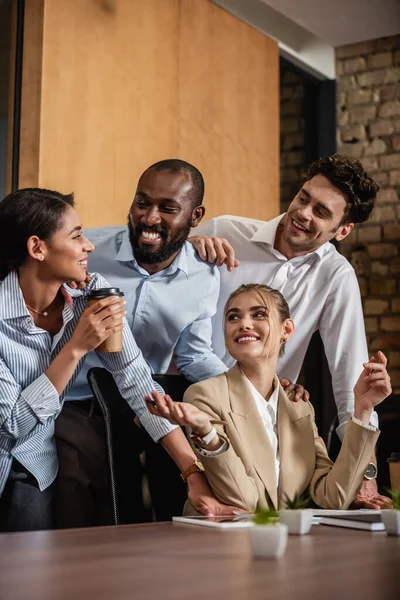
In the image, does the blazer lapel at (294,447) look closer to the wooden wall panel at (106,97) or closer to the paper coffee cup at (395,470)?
the paper coffee cup at (395,470)

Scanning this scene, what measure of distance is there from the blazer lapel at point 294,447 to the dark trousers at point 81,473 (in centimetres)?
46

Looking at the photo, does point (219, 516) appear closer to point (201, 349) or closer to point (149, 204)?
point (201, 349)

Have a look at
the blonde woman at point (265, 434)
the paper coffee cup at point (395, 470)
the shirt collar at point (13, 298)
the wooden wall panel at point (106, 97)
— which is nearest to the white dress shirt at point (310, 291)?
the blonde woman at point (265, 434)

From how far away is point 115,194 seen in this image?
4.19 meters

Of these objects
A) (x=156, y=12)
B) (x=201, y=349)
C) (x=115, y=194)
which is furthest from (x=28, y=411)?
(x=156, y=12)

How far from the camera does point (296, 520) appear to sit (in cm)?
142

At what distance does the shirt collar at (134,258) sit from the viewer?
8.73 feet

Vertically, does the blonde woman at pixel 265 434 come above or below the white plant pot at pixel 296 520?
above

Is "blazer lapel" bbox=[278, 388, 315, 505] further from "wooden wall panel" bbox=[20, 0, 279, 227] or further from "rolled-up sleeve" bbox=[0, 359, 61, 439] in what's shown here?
"wooden wall panel" bbox=[20, 0, 279, 227]

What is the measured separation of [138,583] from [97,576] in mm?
61

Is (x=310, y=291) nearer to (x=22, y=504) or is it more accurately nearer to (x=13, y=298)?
(x=13, y=298)

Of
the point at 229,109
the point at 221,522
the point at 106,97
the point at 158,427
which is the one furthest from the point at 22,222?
the point at 229,109

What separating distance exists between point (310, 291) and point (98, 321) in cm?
118

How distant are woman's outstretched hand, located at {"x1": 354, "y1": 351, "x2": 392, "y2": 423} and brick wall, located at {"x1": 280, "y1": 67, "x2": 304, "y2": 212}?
4.02 metres
